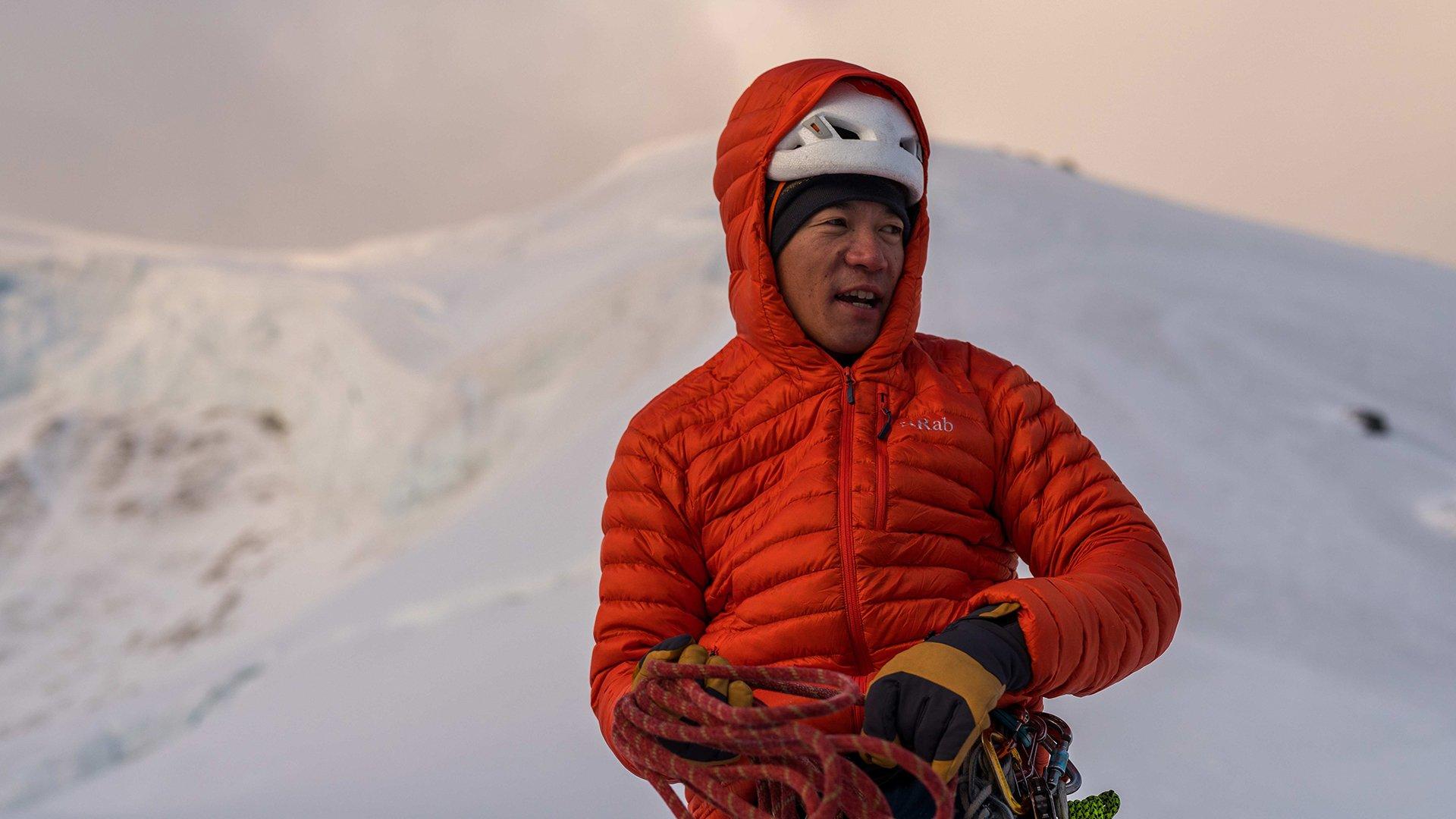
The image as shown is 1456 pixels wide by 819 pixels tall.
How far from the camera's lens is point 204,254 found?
51.0ft

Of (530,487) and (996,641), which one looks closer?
(996,641)

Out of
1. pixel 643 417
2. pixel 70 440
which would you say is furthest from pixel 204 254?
pixel 643 417

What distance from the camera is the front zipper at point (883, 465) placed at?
62.5 inches

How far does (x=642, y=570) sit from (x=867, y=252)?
23.1 inches

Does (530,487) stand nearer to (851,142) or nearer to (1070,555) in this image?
Result: (851,142)

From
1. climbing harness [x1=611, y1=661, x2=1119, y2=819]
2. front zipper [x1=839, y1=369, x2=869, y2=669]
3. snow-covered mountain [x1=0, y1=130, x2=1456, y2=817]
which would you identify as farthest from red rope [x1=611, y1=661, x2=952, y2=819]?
snow-covered mountain [x1=0, y1=130, x2=1456, y2=817]

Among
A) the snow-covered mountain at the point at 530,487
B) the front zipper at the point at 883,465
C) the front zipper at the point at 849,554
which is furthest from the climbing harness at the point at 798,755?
the snow-covered mountain at the point at 530,487

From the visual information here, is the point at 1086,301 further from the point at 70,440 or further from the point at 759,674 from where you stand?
the point at 70,440

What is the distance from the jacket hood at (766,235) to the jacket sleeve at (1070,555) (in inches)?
7.8

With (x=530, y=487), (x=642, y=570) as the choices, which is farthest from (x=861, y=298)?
(x=530, y=487)

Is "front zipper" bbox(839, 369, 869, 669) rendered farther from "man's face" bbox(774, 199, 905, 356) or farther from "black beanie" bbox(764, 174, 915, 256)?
"black beanie" bbox(764, 174, 915, 256)

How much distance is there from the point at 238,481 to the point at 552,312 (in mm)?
5611

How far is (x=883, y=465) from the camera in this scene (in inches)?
63.7

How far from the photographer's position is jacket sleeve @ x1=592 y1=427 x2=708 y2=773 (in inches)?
65.0
